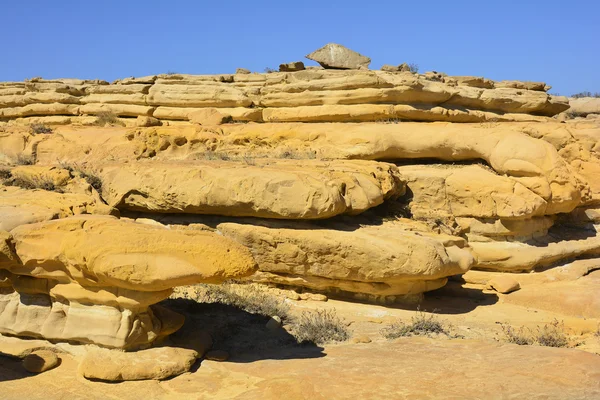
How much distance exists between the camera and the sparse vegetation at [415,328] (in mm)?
7164

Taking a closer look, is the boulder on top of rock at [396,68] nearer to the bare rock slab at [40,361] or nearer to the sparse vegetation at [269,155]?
the sparse vegetation at [269,155]

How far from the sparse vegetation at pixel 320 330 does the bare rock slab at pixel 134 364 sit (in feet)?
5.12

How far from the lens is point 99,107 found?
47.9 ft

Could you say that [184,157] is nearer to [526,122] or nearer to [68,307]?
[68,307]

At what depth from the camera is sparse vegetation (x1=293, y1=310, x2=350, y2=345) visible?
22.3ft

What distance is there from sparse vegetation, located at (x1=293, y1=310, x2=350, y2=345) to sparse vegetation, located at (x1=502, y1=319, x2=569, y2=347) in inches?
79.4

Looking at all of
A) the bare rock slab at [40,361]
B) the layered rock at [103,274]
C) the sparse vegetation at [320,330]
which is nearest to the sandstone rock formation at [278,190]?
the layered rock at [103,274]

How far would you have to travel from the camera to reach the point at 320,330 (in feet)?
22.7

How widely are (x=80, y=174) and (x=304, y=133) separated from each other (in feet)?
14.4

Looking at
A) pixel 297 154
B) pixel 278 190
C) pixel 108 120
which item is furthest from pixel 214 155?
pixel 108 120

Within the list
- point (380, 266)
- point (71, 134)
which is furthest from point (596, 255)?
point (71, 134)

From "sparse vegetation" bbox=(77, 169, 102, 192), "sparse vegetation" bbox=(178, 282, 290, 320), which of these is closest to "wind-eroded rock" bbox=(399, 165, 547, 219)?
"sparse vegetation" bbox=(178, 282, 290, 320)

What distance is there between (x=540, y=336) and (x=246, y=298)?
12.3ft

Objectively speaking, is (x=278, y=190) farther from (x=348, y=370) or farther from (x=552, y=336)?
(x=552, y=336)
